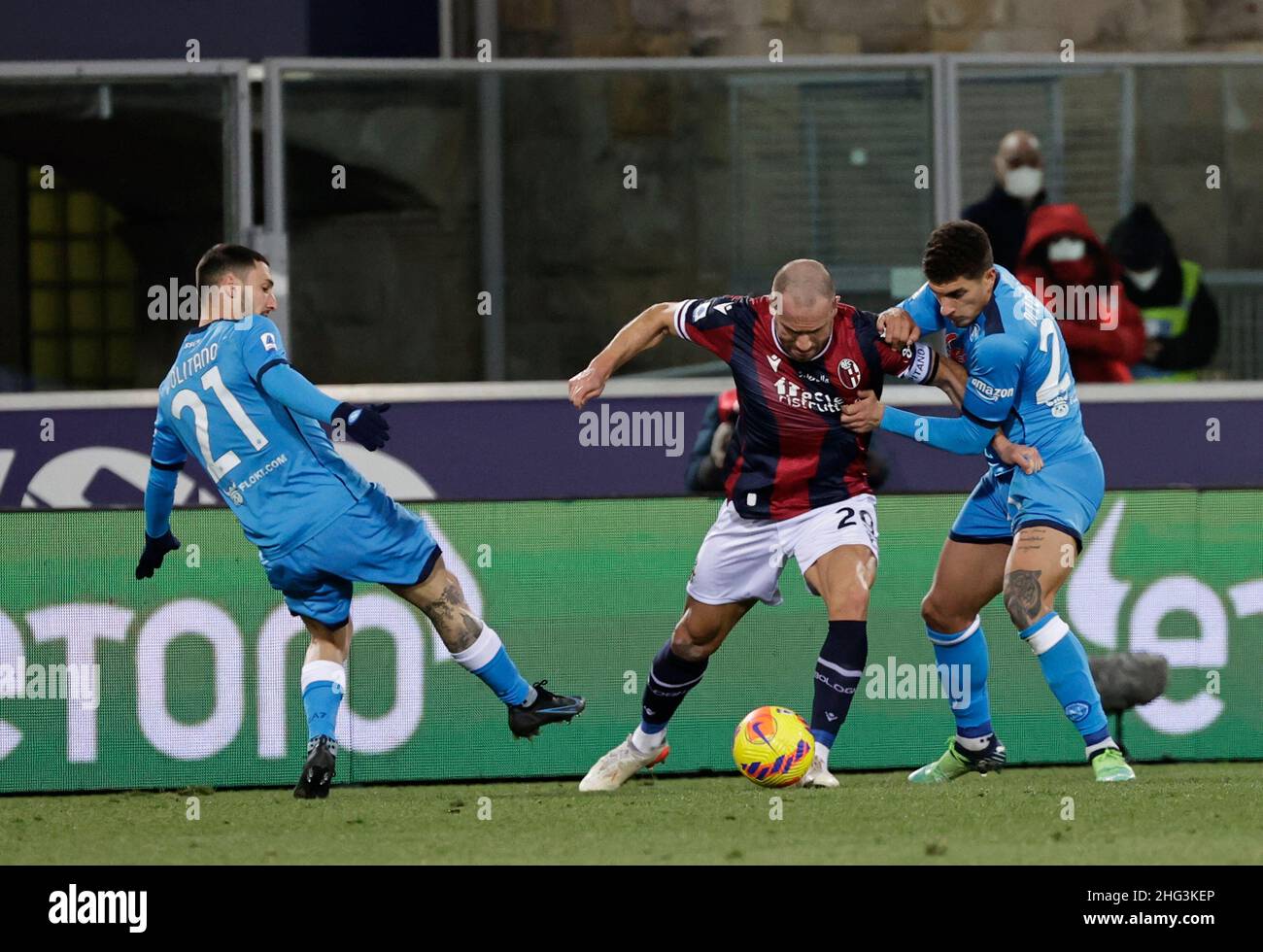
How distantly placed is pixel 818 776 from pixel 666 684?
628 mm

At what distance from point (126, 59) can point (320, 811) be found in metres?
6.40

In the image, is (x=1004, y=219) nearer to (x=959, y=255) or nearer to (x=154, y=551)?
(x=959, y=255)

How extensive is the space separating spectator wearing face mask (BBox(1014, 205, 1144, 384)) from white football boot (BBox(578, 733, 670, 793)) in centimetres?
461

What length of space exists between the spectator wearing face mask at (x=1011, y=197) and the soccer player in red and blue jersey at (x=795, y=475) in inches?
161

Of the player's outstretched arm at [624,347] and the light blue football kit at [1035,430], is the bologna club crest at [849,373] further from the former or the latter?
the player's outstretched arm at [624,347]

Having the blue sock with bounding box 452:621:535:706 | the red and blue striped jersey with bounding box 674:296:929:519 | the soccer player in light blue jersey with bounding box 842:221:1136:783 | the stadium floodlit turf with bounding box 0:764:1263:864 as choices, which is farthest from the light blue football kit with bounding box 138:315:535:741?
the soccer player in light blue jersey with bounding box 842:221:1136:783

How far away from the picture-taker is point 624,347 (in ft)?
26.3

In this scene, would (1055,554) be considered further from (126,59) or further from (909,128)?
(126,59)

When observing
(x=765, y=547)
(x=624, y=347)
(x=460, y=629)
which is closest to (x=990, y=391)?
(x=765, y=547)

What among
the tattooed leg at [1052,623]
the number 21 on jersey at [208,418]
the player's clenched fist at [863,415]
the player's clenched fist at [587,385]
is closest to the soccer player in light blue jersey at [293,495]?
the number 21 on jersey at [208,418]

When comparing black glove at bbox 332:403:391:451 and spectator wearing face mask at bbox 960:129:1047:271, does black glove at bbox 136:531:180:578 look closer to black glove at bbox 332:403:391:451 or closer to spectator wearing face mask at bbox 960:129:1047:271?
black glove at bbox 332:403:391:451

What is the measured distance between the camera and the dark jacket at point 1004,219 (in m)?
11.9

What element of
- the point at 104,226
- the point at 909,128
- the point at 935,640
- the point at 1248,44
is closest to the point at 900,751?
the point at 935,640

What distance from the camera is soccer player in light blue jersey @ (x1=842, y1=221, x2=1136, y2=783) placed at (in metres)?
7.75
